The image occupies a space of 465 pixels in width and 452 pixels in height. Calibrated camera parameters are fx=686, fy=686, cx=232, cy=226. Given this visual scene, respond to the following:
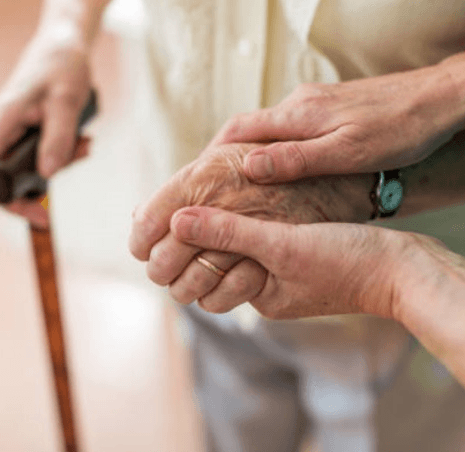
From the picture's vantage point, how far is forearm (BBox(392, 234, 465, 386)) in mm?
599

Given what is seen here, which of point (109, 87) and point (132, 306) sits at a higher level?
point (109, 87)

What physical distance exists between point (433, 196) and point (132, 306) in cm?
129

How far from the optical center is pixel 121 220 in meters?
2.16

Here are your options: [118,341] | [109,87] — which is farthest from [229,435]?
[109,87]

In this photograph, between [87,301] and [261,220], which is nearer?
[261,220]

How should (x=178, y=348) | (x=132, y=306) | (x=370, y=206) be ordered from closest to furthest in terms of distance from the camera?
(x=370, y=206) < (x=178, y=348) < (x=132, y=306)

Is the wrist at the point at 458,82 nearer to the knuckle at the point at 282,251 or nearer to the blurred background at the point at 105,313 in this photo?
the knuckle at the point at 282,251

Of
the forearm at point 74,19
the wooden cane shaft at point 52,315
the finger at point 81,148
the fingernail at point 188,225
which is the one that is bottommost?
the wooden cane shaft at point 52,315

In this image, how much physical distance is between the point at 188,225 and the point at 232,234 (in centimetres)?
4

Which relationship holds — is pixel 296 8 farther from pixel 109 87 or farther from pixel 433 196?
pixel 109 87

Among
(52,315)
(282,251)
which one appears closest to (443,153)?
(282,251)

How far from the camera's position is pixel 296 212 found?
72 cm

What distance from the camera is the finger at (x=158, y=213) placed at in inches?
26.4

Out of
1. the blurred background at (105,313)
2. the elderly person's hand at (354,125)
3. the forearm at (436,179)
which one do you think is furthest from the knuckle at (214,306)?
the blurred background at (105,313)
